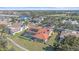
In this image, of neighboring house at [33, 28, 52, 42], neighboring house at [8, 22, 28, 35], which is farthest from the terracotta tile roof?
neighboring house at [8, 22, 28, 35]

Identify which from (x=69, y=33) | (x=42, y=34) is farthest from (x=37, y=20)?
(x=69, y=33)

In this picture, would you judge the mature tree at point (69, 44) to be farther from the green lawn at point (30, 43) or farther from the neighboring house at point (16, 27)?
the neighboring house at point (16, 27)

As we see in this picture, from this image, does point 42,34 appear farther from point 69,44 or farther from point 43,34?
point 69,44

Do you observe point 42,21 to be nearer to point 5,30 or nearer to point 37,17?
point 37,17

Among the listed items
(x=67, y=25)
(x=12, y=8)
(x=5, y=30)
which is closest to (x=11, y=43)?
(x=5, y=30)

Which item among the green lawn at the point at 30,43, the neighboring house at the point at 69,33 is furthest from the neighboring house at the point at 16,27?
the neighboring house at the point at 69,33

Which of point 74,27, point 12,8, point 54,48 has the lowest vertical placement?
point 54,48

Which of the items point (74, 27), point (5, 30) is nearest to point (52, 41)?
point (74, 27)

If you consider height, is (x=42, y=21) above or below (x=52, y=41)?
above
